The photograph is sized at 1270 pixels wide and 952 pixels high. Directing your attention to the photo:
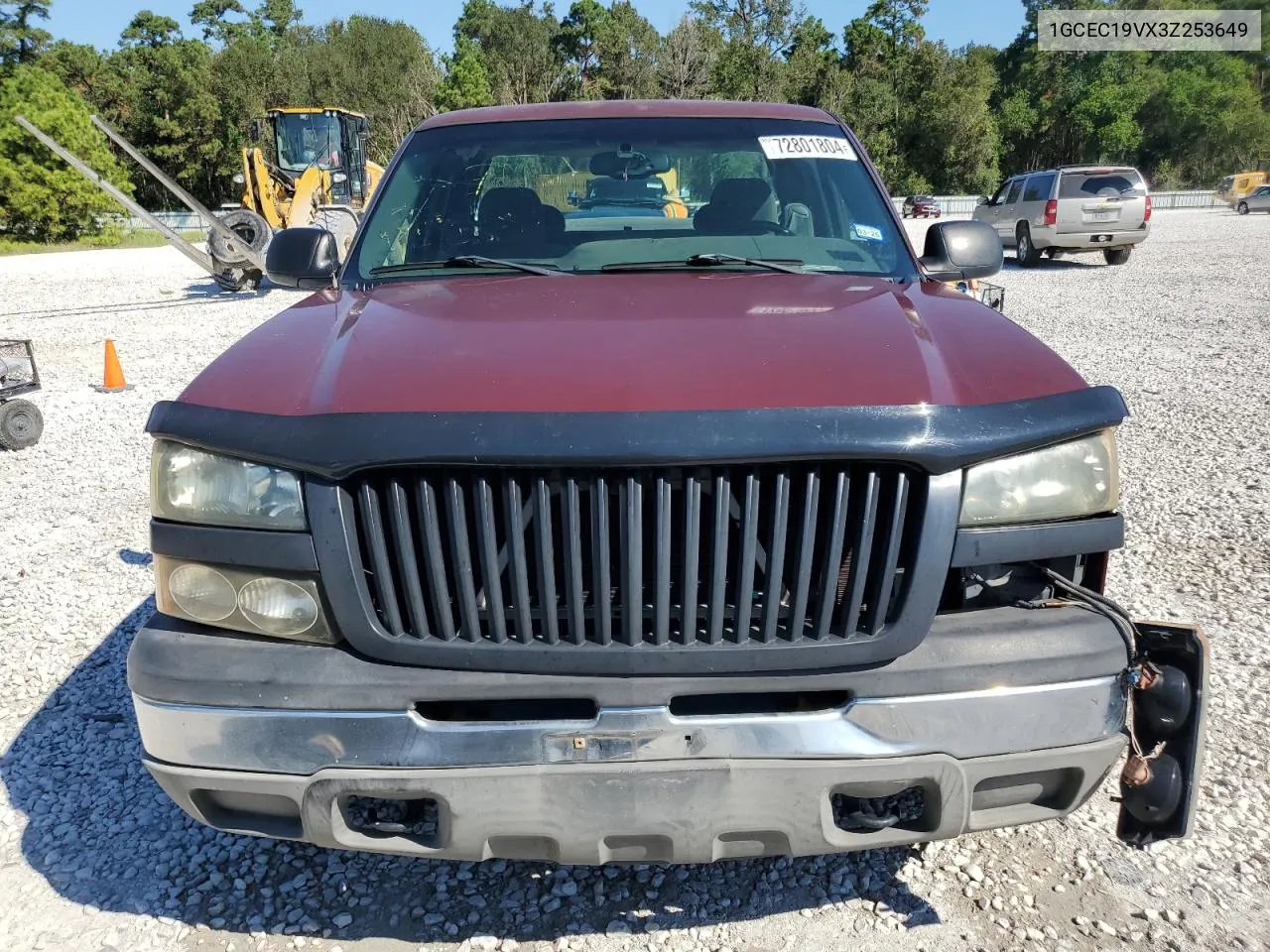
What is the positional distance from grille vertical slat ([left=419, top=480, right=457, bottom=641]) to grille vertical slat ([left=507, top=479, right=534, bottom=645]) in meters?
0.13

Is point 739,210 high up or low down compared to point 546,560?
up

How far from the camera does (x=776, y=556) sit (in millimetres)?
1849

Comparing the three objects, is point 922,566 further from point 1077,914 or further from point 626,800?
point 1077,914

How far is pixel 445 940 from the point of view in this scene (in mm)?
2426

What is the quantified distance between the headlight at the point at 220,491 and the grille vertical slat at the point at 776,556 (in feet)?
3.00

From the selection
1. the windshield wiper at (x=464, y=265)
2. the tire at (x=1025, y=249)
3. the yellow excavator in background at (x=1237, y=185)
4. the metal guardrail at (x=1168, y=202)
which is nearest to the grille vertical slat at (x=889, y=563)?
the windshield wiper at (x=464, y=265)

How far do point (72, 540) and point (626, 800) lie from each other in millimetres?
4447

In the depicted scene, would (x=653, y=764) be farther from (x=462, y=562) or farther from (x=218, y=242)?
(x=218, y=242)

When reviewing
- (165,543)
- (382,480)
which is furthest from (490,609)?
(165,543)

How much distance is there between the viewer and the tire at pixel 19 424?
6.99 metres

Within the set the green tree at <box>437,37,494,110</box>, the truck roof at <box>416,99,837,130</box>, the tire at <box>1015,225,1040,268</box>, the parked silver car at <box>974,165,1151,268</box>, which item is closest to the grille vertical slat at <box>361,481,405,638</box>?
the truck roof at <box>416,99,837,130</box>

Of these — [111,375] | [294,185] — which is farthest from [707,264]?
[294,185]

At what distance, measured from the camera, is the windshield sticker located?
11.3 feet

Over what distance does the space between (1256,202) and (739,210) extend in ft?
Result: 145
